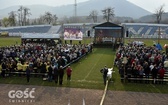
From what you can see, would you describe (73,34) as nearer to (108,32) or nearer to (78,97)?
(108,32)

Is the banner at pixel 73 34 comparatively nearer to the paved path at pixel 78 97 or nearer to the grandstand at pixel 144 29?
the paved path at pixel 78 97

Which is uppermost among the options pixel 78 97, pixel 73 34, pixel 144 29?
pixel 144 29

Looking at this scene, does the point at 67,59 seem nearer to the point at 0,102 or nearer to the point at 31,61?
the point at 31,61

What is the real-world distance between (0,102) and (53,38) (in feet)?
110

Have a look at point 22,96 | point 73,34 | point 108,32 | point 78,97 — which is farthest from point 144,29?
point 22,96

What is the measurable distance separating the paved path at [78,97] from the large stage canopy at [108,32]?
29.9 m

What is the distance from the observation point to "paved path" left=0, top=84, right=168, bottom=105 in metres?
14.3

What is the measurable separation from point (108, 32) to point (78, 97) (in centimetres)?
3163

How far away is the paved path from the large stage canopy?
29876mm

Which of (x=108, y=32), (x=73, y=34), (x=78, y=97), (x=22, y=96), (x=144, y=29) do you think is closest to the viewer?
(x=78, y=97)

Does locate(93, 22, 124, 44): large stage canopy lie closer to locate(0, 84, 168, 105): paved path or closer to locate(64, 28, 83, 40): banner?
locate(64, 28, 83, 40): banner

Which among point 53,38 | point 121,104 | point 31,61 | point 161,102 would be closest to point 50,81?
point 31,61

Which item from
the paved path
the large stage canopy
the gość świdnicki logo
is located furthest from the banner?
the gość świdnicki logo

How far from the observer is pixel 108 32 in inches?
1804
